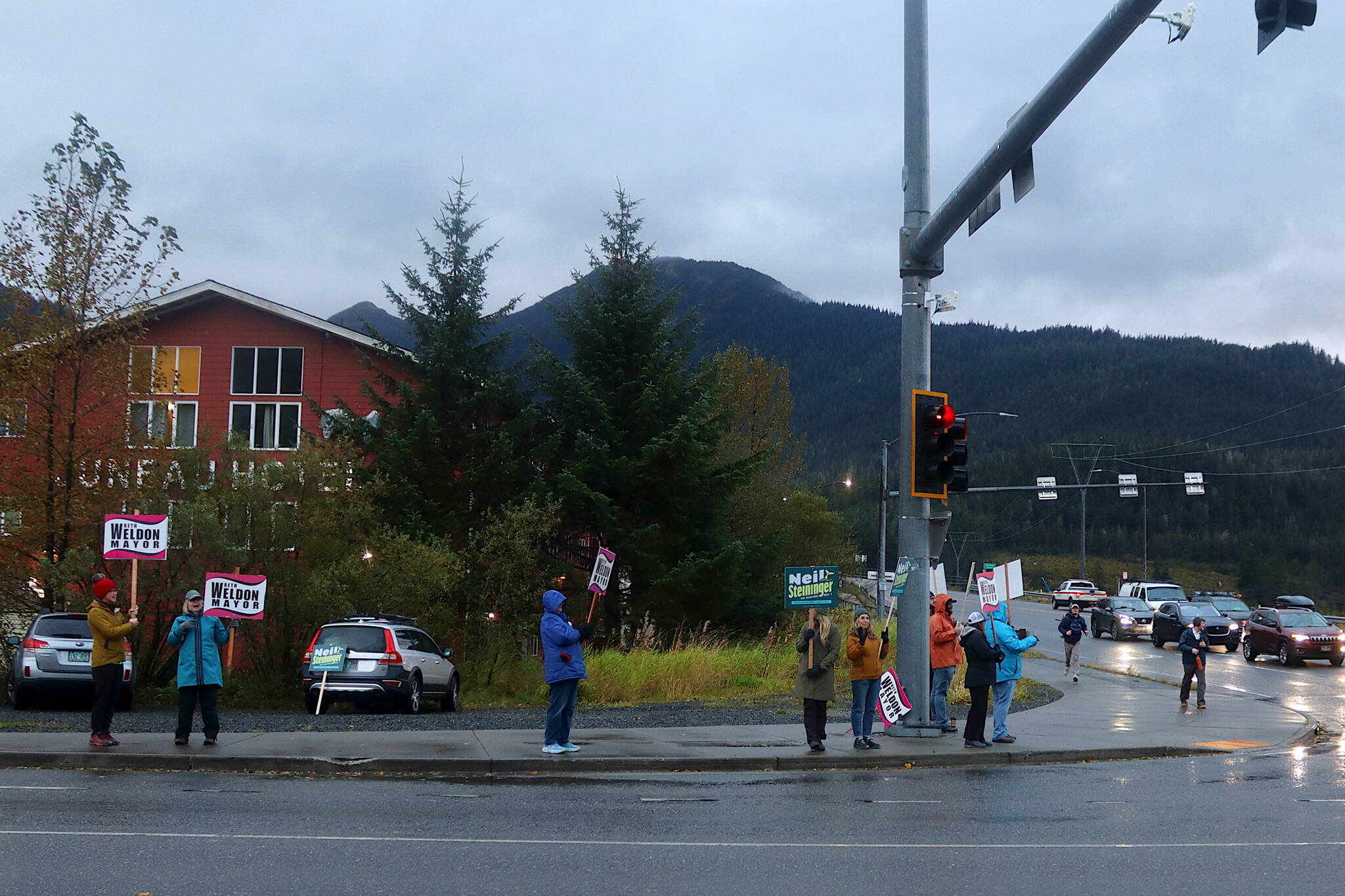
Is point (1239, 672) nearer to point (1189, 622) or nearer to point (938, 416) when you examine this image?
point (1189, 622)

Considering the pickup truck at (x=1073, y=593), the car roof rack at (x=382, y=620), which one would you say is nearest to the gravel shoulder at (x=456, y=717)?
the car roof rack at (x=382, y=620)

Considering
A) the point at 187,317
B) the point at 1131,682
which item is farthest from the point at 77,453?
the point at 1131,682

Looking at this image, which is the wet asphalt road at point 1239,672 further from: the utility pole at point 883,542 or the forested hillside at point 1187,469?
the forested hillside at point 1187,469

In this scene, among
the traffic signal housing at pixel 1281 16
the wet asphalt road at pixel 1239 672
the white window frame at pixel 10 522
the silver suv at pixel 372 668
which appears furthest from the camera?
the wet asphalt road at pixel 1239 672

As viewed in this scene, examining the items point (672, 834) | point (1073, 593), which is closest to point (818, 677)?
point (672, 834)

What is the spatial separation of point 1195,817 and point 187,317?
36055 mm

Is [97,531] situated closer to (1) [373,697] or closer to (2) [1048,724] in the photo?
(1) [373,697]

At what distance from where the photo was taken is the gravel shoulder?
669 inches

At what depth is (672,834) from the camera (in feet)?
30.9

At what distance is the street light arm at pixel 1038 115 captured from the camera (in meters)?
9.30

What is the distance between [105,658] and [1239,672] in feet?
90.4

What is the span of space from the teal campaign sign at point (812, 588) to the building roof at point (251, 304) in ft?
72.3

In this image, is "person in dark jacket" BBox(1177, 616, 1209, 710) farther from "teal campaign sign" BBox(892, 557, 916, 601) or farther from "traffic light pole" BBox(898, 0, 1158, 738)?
"teal campaign sign" BBox(892, 557, 916, 601)

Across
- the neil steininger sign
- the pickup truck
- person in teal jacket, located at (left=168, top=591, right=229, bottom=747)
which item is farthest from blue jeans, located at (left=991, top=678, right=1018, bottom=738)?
the pickup truck
